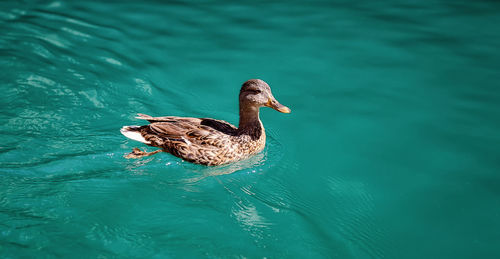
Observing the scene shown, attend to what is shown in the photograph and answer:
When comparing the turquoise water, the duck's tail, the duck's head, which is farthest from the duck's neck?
the duck's tail

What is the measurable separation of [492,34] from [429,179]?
5.17m

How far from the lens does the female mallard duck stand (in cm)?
563

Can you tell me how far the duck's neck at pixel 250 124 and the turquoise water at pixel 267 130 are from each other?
0.34m

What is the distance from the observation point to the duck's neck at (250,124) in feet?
19.2

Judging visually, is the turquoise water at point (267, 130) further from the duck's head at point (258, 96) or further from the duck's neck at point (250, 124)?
the duck's head at point (258, 96)

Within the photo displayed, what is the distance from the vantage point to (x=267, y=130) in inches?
260

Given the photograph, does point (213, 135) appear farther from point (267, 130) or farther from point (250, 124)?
point (267, 130)

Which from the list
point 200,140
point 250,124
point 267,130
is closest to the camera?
point 200,140

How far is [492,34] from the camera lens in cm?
909

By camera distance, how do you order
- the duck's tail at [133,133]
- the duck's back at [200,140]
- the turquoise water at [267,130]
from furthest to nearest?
the duck's tail at [133,133] < the duck's back at [200,140] < the turquoise water at [267,130]

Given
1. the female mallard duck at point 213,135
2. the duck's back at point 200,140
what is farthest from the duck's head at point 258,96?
the duck's back at point 200,140

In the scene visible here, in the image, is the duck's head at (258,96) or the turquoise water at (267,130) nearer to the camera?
the turquoise water at (267,130)

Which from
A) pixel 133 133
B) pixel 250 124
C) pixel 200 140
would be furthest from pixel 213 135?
pixel 133 133

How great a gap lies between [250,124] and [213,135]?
1.74ft
